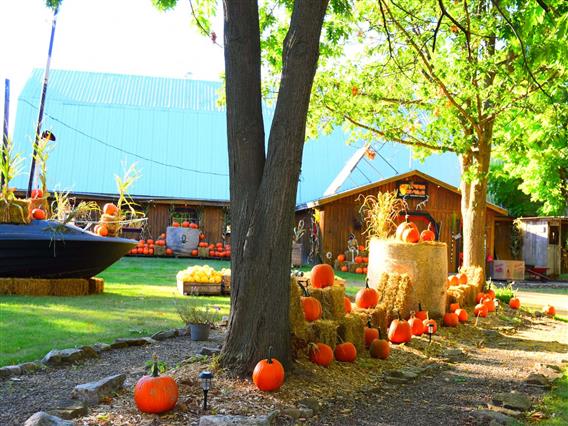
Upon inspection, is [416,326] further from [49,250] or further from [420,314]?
[49,250]

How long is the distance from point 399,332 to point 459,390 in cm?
223

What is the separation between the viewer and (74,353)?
693 cm

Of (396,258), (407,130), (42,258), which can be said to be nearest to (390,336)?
(396,258)

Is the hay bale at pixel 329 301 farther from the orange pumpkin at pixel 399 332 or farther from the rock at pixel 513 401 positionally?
the rock at pixel 513 401

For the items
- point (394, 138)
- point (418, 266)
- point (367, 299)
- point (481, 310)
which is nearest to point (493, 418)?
point (367, 299)

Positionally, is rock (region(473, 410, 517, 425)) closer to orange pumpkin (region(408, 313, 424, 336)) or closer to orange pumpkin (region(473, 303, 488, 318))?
orange pumpkin (region(408, 313, 424, 336))

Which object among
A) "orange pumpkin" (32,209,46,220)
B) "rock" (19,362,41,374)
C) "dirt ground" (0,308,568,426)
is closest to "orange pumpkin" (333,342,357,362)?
"dirt ground" (0,308,568,426)

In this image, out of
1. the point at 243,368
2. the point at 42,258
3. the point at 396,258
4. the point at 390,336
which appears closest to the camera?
the point at 243,368

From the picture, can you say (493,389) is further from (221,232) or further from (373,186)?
(221,232)

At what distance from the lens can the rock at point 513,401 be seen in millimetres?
6020

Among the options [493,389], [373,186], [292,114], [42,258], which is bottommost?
[493,389]

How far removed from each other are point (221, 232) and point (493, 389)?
24.2 meters

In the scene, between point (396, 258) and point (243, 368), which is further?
point (396, 258)

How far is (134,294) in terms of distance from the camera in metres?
13.5
